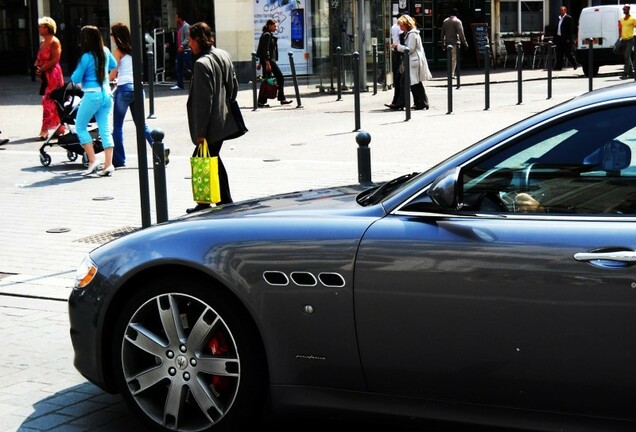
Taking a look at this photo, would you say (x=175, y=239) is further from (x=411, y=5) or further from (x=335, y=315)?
(x=411, y=5)

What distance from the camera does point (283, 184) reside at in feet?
40.6

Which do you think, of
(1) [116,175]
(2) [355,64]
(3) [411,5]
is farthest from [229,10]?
(1) [116,175]

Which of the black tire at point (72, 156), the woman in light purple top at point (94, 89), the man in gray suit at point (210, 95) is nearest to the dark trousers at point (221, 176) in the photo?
the man in gray suit at point (210, 95)

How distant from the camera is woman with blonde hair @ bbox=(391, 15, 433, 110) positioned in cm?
2006

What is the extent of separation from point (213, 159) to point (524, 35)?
101ft

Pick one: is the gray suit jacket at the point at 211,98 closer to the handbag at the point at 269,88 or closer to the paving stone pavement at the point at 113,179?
the paving stone pavement at the point at 113,179

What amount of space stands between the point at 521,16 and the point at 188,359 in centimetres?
3648

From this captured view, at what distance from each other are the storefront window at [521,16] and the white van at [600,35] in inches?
305

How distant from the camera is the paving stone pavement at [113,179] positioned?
5.84 m

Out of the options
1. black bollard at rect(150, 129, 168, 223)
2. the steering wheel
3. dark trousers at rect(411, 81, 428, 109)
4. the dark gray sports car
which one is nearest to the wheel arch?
the dark gray sports car

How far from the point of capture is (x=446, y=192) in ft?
13.8

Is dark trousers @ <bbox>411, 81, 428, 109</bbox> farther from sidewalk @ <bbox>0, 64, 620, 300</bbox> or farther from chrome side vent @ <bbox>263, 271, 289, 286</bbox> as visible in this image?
chrome side vent @ <bbox>263, 271, 289, 286</bbox>

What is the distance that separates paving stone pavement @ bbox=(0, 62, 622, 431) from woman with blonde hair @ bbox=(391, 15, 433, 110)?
0.44 meters

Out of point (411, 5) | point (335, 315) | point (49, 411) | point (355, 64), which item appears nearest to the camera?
point (335, 315)
